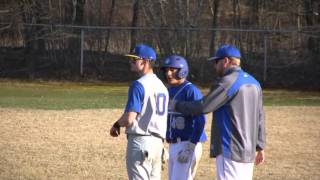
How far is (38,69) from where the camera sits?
3438 centimetres

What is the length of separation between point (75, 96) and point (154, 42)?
362 inches

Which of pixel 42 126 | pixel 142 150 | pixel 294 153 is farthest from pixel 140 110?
pixel 42 126

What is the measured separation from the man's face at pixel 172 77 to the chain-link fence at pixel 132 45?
24840 mm

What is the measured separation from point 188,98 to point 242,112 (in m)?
1.19

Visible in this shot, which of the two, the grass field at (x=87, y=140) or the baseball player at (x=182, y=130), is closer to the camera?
the baseball player at (x=182, y=130)

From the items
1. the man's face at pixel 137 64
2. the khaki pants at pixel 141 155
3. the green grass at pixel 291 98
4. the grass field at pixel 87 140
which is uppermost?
the man's face at pixel 137 64

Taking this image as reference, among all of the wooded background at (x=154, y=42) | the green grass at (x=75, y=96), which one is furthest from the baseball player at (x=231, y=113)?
the wooded background at (x=154, y=42)

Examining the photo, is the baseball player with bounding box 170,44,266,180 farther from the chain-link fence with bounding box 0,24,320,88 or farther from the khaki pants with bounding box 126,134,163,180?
the chain-link fence with bounding box 0,24,320,88

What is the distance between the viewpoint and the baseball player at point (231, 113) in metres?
6.29

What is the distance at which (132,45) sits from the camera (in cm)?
3322

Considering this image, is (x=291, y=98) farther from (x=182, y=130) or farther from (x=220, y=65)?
(x=220, y=65)

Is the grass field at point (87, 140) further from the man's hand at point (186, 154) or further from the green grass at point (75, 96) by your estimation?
the man's hand at point (186, 154)

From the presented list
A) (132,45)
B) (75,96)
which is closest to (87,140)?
(75,96)

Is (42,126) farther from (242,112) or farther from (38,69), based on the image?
(38,69)
